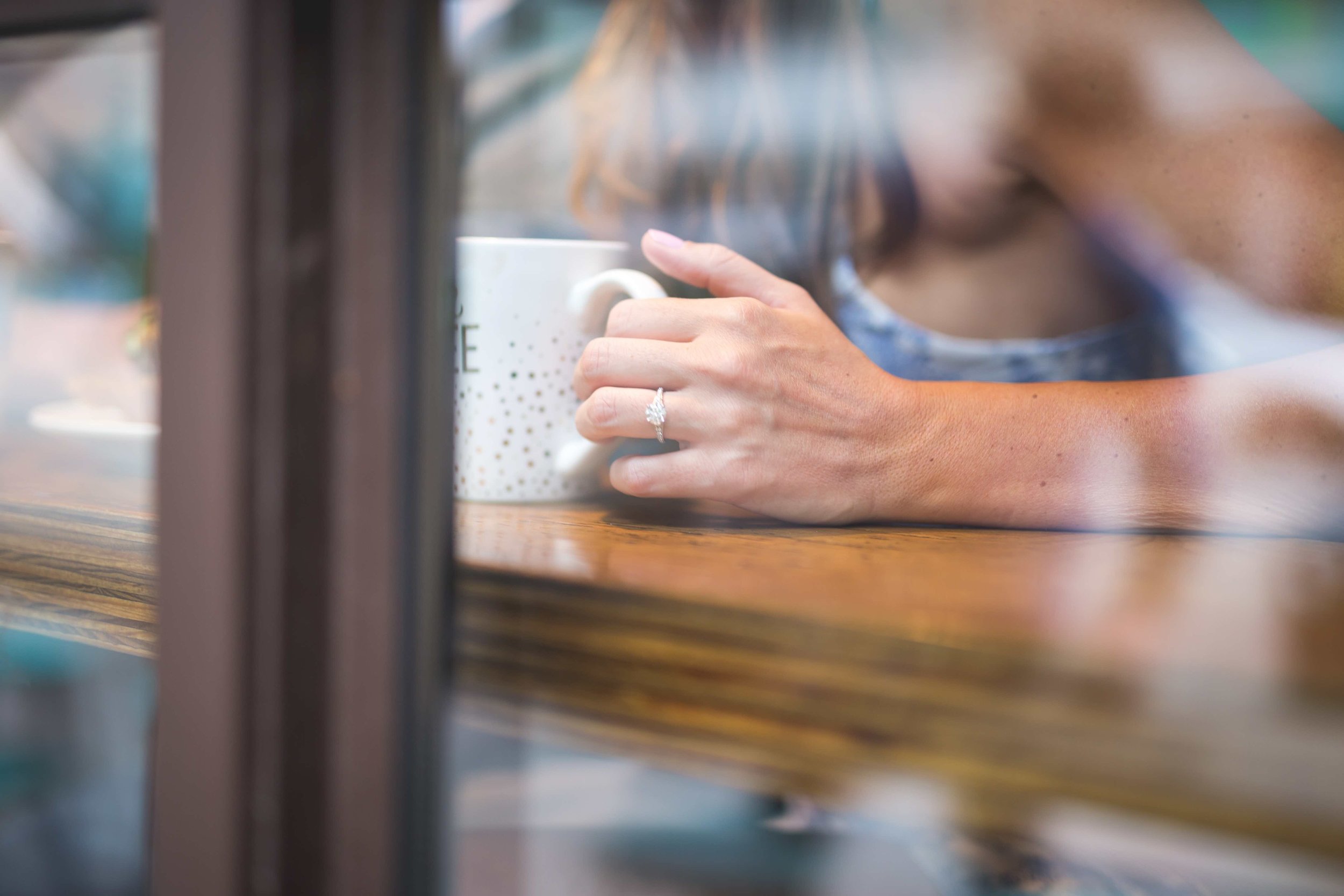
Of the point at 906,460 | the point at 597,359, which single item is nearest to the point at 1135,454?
the point at 906,460

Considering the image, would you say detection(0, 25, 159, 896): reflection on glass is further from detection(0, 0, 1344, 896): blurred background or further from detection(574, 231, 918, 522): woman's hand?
detection(574, 231, 918, 522): woman's hand

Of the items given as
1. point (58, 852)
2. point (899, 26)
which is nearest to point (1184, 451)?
point (899, 26)

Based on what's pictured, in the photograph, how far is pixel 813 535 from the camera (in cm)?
24

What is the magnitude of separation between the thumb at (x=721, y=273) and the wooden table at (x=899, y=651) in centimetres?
9

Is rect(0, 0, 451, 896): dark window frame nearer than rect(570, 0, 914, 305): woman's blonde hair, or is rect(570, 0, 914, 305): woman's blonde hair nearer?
rect(0, 0, 451, 896): dark window frame

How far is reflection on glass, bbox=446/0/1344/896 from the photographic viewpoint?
14cm

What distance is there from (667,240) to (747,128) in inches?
3.8

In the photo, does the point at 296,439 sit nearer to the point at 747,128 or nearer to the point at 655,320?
the point at 655,320

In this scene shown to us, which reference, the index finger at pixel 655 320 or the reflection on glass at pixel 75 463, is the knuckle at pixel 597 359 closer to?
the index finger at pixel 655 320

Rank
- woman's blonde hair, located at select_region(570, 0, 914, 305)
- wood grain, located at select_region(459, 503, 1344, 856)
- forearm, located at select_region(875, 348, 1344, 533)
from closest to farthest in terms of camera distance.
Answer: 1. wood grain, located at select_region(459, 503, 1344, 856)
2. forearm, located at select_region(875, 348, 1344, 533)
3. woman's blonde hair, located at select_region(570, 0, 914, 305)

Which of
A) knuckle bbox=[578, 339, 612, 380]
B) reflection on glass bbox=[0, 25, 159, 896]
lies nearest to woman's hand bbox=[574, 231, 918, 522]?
knuckle bbox=[578, 339, 612, 380]

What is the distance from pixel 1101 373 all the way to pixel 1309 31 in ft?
0.45

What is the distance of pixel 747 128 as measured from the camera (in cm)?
35

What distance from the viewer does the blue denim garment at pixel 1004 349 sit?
312 millimetres
